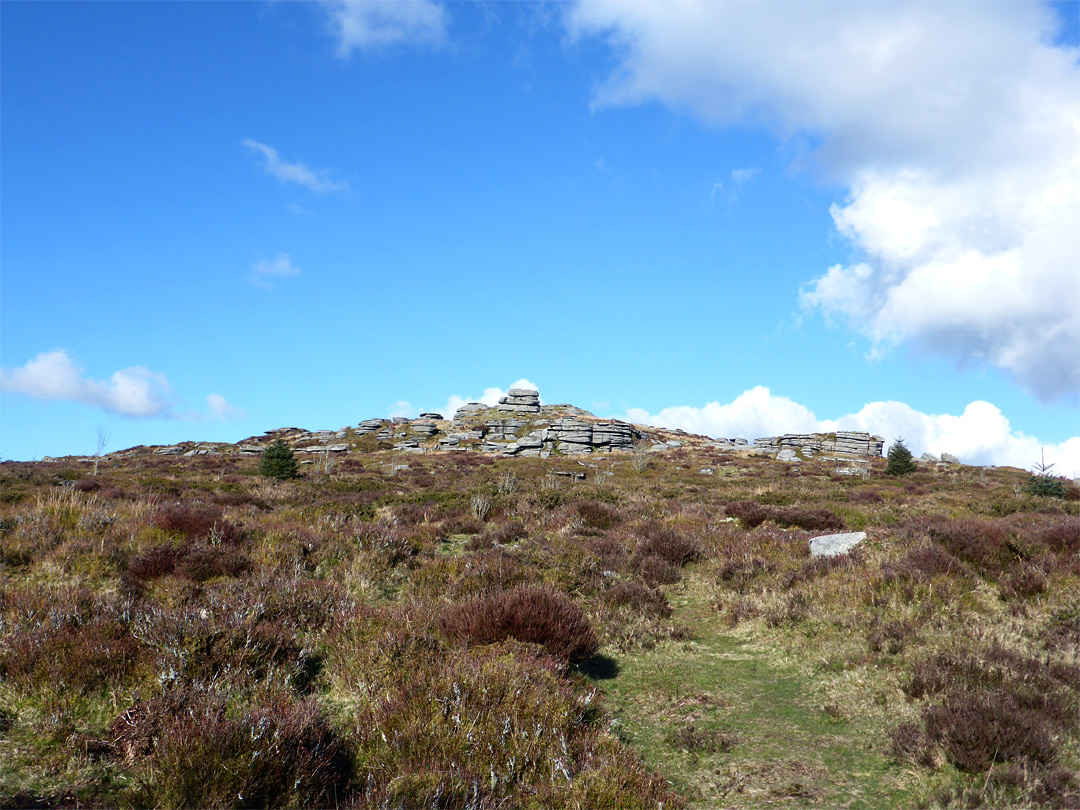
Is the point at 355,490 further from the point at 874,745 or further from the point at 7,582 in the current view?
the point at 874,745

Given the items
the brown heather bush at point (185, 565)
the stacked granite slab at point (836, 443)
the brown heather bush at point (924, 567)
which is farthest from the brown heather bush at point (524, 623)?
the stacked granite slab at point (836, 443)

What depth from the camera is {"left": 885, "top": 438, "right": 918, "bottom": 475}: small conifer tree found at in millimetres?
41781

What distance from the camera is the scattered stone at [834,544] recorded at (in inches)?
440

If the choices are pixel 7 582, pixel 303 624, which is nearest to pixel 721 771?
pixel 303 624

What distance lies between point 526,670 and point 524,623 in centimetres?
134

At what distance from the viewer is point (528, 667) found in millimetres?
5301

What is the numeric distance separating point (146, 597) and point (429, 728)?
16.4 ft

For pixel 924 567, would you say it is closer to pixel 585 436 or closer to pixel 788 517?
pixel 788 517

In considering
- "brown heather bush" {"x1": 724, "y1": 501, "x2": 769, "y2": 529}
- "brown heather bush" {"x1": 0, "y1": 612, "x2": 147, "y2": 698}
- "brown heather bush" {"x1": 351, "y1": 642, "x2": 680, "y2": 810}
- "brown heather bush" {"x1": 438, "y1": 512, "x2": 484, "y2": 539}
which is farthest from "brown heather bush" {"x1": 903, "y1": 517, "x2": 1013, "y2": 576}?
"brown heather bush" {"x1": 0, "y1": 612, "x2": 147, "y2": 698}

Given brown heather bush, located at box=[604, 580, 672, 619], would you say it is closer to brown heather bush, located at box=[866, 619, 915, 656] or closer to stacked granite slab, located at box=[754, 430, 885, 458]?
brown heather bush, located at box=[866, 619, 915, 656]

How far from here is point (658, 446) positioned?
251 feet

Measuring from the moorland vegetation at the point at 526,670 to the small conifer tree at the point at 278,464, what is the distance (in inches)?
889

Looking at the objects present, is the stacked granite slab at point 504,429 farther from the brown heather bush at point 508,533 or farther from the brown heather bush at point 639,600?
the brown heather bush at point 639,600

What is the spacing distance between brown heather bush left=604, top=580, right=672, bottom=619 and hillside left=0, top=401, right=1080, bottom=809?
0.16ft
